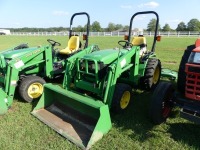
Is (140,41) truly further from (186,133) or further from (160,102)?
(186,133)

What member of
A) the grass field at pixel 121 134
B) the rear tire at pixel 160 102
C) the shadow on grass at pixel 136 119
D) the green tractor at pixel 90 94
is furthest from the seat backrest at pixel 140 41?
the rear tire at pixel 160 102

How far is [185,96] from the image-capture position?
3.44 metres

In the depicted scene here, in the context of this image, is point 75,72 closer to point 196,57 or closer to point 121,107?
point 121,107

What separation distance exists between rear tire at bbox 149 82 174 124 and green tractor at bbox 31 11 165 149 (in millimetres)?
719

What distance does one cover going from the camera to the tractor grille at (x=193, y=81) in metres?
3.03

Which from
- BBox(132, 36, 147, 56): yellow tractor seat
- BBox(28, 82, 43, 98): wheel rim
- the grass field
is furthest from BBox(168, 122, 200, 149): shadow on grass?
BBox(28, 82, 43, 98): wheel rim

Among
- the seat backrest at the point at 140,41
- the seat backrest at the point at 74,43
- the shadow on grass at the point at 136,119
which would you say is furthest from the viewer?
the seat backrest at the point at 74,43

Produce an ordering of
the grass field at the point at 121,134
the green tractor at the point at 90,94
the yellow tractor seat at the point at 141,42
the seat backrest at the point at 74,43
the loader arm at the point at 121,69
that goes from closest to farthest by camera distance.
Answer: the grass field at the point at 121,134 < the green tractor at the point at 90,94 < the loader arm at the point at 121,69 < the yellow tractor seat at the point at 141,42 < the seat backrest at the point at 74,43

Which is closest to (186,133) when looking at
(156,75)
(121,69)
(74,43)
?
(121,69)

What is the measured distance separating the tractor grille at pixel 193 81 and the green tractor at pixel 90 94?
1.23 meters

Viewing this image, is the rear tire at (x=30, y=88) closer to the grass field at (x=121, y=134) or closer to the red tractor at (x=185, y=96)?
the grass field at (x=121, y=134)

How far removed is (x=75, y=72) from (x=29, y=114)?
1.28 meters

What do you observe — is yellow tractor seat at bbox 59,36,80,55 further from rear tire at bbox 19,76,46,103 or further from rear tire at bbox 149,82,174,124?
rear tire at bbox 149,82,174,124

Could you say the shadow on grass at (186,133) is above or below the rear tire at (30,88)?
below
